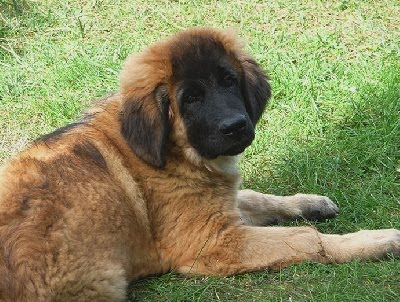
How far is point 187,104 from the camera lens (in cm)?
486

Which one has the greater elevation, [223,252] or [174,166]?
[174,166]

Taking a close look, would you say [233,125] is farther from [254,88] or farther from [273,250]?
[273,250]

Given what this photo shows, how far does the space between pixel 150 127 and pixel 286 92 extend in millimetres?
2277

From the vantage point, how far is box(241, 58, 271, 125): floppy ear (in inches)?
201

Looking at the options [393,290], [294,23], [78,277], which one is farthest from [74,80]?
[393,290]

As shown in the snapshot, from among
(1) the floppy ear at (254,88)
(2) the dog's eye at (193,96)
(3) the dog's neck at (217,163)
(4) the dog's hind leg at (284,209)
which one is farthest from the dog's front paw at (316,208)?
(2) the dog's eye at (193,96)

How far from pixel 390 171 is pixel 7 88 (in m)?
3.57

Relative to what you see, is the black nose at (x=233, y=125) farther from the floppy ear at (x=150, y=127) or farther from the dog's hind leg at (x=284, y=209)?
the dog's hind leg at (x=284, y=209)

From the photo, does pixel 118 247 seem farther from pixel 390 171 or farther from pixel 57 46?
pixel 57 46

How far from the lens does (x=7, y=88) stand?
24.1 ft

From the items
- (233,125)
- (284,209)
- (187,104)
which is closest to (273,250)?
(284,209)

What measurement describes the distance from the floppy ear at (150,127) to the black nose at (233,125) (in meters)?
0.37

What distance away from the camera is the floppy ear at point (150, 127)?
4.82 meters

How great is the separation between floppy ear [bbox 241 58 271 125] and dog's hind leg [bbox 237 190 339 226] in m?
0.58
